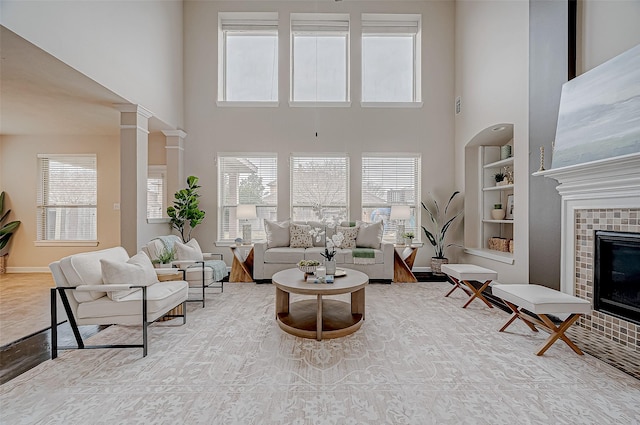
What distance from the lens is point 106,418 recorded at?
1823 mm

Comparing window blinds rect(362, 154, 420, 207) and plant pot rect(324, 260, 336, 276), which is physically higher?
window blinds rect(362, 154, 420, 207)

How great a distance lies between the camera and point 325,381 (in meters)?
2.21

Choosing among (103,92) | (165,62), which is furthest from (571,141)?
(165,62)

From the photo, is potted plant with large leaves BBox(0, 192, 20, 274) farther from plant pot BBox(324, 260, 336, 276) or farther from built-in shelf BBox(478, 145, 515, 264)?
built-in shelf BBox(478, 145, 515, 264)

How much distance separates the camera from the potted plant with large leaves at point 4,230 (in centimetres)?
595

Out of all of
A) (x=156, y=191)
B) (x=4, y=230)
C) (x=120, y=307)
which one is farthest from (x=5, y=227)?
(x=120, y=307)

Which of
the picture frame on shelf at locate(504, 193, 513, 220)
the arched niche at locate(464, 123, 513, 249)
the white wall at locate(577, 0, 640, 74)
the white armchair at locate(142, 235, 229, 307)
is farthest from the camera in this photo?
the arched niche at locate(464, 123, 513, 249)

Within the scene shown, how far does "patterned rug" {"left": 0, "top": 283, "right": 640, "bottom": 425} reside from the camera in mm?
1859

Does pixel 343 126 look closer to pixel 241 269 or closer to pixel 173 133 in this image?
pixel 173 133

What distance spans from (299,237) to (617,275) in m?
→ 4.08

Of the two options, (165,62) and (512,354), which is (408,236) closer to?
(512,354)

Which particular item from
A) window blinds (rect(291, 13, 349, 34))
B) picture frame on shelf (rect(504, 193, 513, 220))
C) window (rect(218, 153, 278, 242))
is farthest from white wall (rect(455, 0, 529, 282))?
window (rect(218, 153, 278, 242))

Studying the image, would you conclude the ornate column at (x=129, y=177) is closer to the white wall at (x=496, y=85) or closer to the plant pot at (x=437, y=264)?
the plant pot at (x=437, y=264)

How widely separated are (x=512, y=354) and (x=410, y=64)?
18.4 feet
